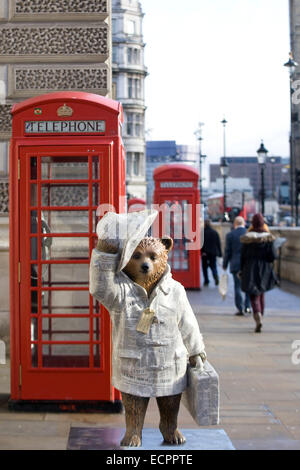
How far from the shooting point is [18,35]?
8258mm

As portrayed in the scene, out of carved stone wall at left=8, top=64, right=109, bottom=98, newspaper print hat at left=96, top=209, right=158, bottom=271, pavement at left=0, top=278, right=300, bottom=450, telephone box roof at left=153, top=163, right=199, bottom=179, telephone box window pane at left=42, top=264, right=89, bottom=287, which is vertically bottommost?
pavement at left=0, top=278, right=300, bottom=450

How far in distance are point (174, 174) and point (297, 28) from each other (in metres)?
8.32

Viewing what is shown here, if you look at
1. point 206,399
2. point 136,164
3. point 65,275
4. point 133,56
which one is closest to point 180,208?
point 65,275

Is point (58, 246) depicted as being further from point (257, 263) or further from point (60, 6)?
point (257, 263)

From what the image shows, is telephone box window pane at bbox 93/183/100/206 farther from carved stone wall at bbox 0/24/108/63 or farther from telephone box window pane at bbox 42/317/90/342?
carved stone wall at bbox 0/24/108/63

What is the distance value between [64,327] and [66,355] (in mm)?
240

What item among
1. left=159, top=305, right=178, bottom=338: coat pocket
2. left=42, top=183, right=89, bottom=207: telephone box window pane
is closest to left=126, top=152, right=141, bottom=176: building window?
left=42, top=183, right=89, bottom=207: telephone box window pane

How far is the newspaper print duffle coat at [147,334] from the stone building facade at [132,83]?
60530 millimetres

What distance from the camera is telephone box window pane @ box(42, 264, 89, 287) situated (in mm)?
5973

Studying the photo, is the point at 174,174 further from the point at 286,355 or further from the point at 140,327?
the point at 140,327

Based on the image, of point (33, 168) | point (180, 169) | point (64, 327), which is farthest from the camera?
point (180, 169)

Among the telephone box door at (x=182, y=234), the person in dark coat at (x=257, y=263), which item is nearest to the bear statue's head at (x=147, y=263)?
the person in dark coat at (x=257, y=263)

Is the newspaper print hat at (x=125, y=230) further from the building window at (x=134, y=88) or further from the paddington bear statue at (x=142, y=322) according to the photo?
the building window at (x=134, y=88)

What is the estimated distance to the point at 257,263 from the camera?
33.6ft
